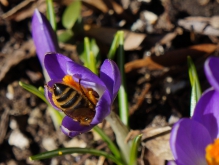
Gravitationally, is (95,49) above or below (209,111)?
above

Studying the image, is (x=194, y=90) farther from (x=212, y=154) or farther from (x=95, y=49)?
(x=95, y=49)

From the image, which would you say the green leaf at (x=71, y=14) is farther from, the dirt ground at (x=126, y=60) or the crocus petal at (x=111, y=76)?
the crocus petal at (x=111, y=76)

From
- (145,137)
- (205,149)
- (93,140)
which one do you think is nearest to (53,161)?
(93,140)


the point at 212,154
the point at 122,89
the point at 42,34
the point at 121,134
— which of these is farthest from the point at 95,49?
the point at 212,154

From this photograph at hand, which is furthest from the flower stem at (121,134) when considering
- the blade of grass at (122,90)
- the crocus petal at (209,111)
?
the crocus petal at (209,111)

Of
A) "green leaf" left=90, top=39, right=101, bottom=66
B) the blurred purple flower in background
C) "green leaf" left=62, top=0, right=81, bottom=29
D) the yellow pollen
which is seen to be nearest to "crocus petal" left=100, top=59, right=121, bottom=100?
the blurred purple flower in background

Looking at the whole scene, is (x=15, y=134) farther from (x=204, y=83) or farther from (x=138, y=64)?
(x=204, y=83)

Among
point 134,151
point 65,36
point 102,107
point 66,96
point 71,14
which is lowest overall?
point 134,151
